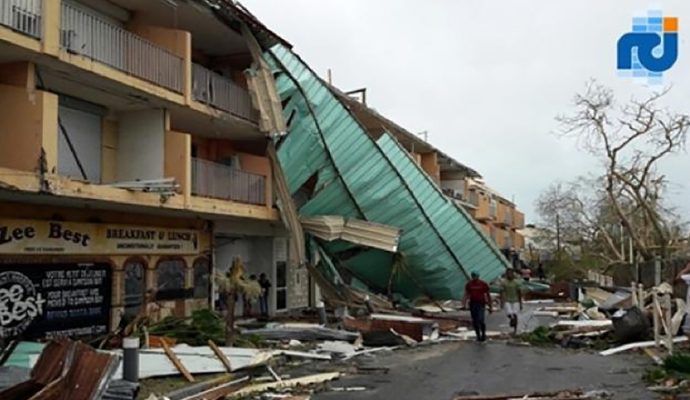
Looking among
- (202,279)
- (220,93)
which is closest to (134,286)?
(202,279)

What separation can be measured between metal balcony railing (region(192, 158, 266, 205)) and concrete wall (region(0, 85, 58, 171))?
6024 mm

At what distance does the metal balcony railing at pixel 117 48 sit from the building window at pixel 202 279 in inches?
235

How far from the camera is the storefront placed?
1634cm

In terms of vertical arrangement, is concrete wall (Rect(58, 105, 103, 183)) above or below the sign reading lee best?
above

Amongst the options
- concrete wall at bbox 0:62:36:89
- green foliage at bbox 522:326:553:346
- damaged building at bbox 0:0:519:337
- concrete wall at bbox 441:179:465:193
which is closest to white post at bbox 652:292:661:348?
green foliage at bbox 522:326:553:346

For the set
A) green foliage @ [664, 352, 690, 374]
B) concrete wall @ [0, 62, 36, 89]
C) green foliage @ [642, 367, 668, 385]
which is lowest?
green foliage @ [642, 367, 668, 385]

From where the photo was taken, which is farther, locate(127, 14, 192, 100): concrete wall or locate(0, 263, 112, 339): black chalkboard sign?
locate(127, 14, 192, 100): concrete wall

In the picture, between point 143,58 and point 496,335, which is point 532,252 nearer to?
point 496,335

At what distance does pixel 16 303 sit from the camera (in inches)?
648

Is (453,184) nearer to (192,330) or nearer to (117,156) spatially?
(117,156)

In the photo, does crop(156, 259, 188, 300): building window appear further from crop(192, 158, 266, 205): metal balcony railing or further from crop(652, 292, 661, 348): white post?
crop(652, 292, 661, 348): white post

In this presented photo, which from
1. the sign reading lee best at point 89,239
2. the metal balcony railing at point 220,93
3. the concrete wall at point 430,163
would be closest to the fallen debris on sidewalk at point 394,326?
the sign reading lee best at point 89,239

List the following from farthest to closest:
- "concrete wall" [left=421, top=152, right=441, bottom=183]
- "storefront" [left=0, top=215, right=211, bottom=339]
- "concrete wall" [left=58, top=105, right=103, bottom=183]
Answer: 1. "concrete wall" [left=421, top=152, right=441, bottom=183]
2. "concrete wall" [left=58, top=105, right=103, bottom=183]
3. "storefront" [left=0, top=215, right=211, bottom=339]

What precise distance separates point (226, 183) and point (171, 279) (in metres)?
3.19
